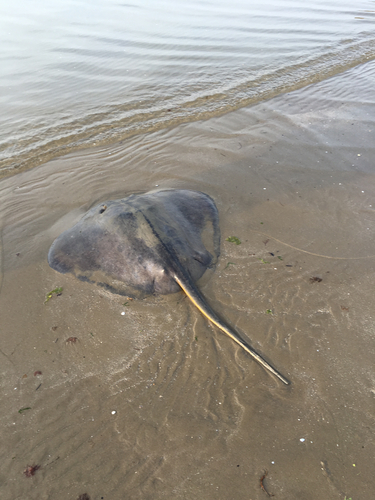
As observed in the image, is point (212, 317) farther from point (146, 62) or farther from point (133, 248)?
point (146, 62)

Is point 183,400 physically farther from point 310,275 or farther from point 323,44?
point 323,44

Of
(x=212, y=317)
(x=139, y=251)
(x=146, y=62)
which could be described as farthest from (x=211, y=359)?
(x=146, y=62)

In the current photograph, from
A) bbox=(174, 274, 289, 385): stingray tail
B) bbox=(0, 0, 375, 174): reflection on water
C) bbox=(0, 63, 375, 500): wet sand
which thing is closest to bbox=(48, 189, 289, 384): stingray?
bbox=(174, 274, 289, 385): stingray tail

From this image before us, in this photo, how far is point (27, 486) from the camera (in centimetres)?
337

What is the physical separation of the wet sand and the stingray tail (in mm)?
115

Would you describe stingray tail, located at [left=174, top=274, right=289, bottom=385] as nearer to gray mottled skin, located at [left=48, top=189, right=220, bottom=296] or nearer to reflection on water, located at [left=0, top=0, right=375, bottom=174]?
gray mottled skin, located at [left=48, top=189, right=220, bottom=296]

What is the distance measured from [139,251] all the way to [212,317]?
61.2 inches

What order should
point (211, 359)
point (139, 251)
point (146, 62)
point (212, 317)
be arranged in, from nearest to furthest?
1. point (211, 359)
2. point (212, 317)
3. point (139, 251)
4. point (146, 62)

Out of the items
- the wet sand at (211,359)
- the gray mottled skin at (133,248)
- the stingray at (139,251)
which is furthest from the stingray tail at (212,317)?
the gray mottled skin at (133,248)

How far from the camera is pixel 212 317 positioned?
475cm

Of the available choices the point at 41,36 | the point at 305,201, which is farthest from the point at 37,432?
the point at 41,36

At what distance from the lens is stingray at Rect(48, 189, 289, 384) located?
517 centimetres

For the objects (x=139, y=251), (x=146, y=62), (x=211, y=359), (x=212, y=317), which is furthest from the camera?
(x=146, y=62)

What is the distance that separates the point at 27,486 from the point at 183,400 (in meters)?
1.80
